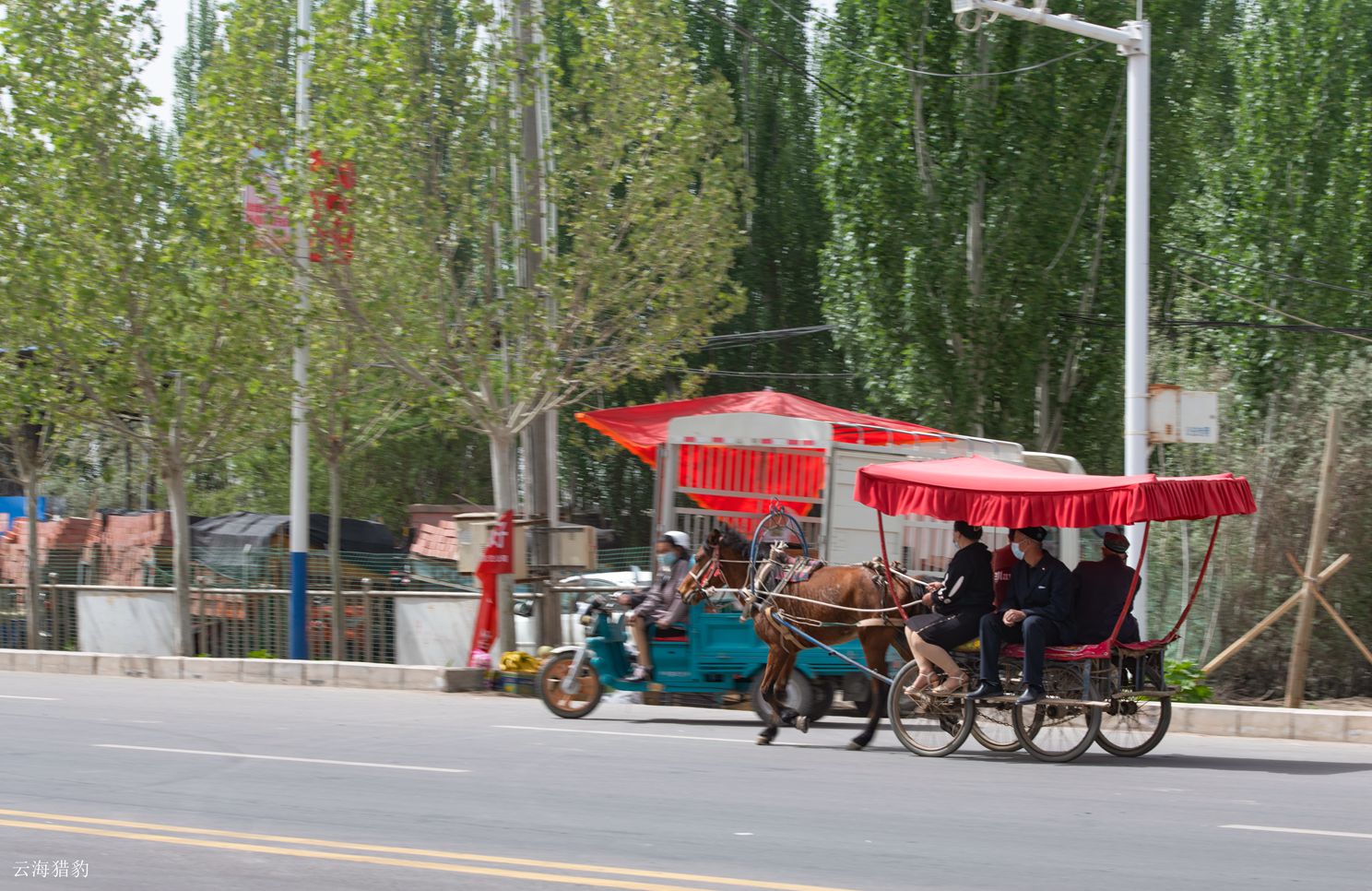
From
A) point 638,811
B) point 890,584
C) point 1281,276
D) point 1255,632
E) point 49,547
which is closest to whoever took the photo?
point 638,811

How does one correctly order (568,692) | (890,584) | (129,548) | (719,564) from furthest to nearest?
(129,548) → (568,692) → (719,564) → (890,584)

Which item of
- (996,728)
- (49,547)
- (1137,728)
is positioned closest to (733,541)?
(996,728)

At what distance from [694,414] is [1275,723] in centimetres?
735

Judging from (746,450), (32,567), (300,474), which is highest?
(746,450)

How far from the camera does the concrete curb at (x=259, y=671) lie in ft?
59.7

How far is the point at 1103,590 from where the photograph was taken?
1147 centimetres

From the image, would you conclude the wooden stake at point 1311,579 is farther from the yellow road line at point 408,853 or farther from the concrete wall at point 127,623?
the concrete wall at point 127,623

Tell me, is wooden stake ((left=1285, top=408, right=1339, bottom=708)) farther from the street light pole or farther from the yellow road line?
the yellow road line

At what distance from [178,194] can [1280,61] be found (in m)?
18.7

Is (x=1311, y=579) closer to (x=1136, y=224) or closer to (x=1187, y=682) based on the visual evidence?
(x=1187, y=682)

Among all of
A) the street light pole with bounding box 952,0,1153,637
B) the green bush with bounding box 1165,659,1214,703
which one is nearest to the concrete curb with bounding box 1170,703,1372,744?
the green bush with bounding box 1165,659,1214,703

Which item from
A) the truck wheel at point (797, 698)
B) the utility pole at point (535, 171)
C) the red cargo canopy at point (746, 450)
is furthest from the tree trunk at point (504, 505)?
the truck wheel at point (797, 698)

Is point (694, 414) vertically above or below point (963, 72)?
below

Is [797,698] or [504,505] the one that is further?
[504,505]
